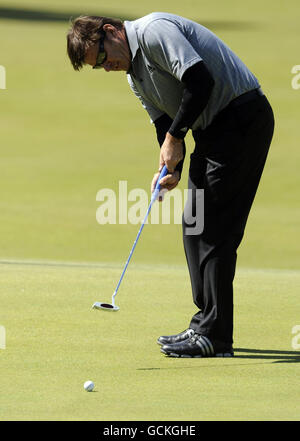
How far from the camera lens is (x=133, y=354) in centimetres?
514

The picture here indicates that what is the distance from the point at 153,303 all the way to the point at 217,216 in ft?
4.35

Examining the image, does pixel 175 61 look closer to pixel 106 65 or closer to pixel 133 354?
pixel 106 65

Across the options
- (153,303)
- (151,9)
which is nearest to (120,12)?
(151,9)

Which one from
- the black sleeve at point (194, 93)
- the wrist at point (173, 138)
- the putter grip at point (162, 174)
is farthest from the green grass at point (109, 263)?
the black sleeve at point (194, 93)

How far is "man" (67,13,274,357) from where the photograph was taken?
195 inches

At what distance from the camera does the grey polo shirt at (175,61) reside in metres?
4.89

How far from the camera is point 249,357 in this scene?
17.0 ft

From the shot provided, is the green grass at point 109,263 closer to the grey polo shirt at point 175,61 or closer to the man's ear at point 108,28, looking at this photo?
the grey polo shirt at point 175,61

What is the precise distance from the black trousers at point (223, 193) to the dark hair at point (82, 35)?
2.32 feet

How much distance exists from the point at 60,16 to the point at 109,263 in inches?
859

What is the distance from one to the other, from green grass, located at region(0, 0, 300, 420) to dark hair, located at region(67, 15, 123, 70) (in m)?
1.39
